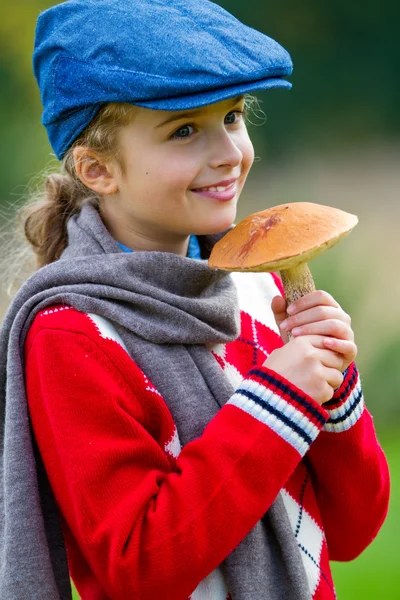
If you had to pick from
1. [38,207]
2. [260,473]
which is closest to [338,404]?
[260,473]

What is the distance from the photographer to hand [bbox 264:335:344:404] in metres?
1.40

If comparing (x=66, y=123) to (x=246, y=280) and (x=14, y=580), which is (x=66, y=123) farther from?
(x=14, y=580)

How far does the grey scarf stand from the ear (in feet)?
0.39

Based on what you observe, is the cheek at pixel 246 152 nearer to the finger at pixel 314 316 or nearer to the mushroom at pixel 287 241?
the mushroom at pixel 287 241

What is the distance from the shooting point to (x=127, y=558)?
130 centimetres

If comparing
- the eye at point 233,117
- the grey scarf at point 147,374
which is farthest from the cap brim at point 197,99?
the grey scarf at point 147,374

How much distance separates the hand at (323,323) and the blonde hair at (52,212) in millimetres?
453

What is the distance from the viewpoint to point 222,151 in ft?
A: 4.87

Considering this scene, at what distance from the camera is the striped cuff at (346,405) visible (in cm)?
153

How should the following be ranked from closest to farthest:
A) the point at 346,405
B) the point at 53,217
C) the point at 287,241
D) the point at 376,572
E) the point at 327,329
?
the point at 287,241, the point at 327,329, the point at 346,405, the point at 53,217, the point at 376,572

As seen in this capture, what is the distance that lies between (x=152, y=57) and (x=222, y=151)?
214mm

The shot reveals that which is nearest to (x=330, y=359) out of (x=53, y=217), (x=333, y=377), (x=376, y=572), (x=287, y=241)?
(x=333, y=377)

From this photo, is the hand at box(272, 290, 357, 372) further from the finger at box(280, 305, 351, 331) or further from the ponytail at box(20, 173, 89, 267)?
the ponytail at box(20, 173, 89, 267)

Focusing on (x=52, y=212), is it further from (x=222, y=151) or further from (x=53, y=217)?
(x=222, y=151)
